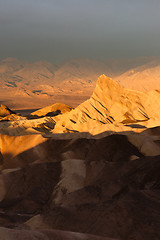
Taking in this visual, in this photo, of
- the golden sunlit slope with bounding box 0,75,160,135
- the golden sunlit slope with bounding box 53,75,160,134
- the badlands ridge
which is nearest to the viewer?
the badlands ridge

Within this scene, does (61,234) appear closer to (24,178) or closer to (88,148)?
(24,178)

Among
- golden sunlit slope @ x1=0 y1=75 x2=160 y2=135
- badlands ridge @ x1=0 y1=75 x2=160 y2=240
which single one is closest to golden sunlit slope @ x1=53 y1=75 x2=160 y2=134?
golden sunlit slope @ x1=0 y1=75 x2=160 y2=135

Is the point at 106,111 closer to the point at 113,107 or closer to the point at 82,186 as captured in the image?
the point at 113,107

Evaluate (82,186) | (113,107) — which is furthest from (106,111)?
(82,186)

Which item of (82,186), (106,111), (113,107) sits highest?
(82,186)

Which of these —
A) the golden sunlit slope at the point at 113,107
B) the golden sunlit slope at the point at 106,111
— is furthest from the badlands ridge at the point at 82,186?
the golden sunlit slope at the point at 113,107

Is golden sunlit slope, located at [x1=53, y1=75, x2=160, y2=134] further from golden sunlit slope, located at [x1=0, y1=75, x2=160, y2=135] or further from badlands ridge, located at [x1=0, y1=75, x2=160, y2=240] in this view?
badlands ridge, located at [x1=0, y1=75, x2=160, y2=240]

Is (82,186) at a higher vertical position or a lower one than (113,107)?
higher

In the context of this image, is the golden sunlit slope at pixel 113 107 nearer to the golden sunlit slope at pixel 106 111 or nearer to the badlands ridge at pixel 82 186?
the golden sunlit slope at pixel 106 111
